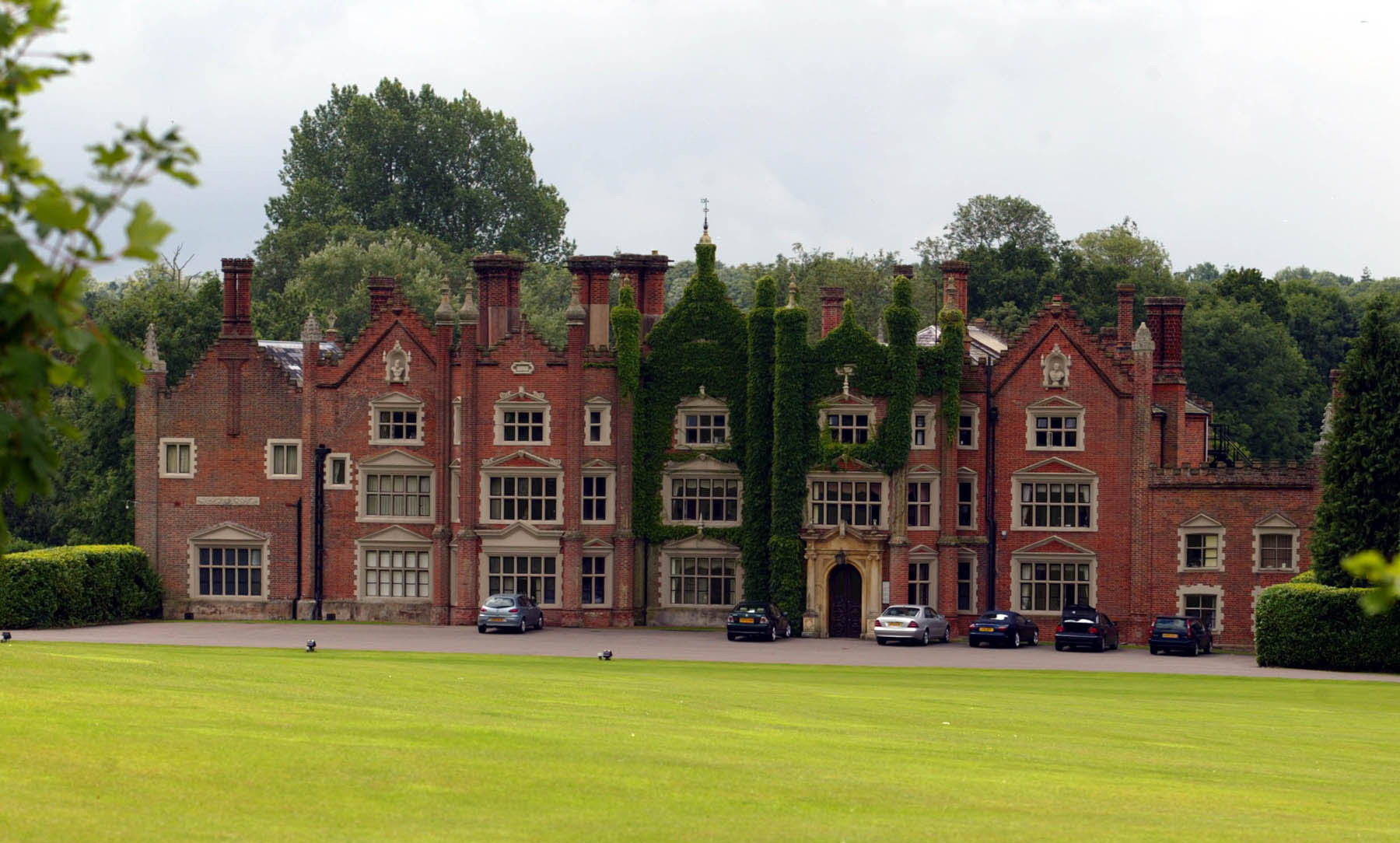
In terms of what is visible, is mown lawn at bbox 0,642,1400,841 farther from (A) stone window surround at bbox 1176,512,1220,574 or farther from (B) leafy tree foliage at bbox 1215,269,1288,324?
(B) leafy tree foliage at bbox 1215,269,1288,324

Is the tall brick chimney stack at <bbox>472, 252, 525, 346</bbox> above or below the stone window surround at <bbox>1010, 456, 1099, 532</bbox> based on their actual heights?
above

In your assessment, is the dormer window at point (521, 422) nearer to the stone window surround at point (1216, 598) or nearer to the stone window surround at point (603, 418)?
the stone window surround at point (603, 418)

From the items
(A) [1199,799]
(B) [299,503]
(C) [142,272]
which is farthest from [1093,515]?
(C) [142,272]

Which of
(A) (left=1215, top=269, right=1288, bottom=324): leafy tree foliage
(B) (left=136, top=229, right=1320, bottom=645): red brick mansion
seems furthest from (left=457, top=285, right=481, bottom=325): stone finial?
(A) (left=1215, top=269, right=1288, bottom=324): leafy tree foliage

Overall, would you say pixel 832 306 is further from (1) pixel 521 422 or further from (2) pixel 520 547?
(2) pixel 520 547

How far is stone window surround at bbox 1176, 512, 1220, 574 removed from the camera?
193ft

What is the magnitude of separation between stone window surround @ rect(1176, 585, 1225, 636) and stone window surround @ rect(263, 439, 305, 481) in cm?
3009

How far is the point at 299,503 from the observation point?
63.3 m

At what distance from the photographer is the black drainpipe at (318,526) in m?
63.2

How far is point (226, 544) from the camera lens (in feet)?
208

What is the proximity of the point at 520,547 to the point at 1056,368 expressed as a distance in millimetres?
19123

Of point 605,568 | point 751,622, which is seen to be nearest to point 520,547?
point 605,568

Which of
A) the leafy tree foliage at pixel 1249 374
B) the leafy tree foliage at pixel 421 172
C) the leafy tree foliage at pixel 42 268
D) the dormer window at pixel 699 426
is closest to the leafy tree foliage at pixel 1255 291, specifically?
the leafy tree foliage at pixel 1249 374

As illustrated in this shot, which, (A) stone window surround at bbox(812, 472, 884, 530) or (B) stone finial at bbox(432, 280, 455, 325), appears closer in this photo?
(A) stone window surround at bbox(812, 472, 884, 530)
